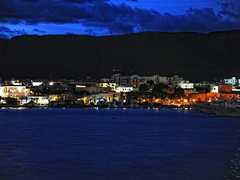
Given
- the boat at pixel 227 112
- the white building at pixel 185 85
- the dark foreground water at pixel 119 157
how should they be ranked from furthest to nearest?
the white building at pixel 185 85 < the boat at pixel 227 112 < the dark foreground water at pixel 119 157

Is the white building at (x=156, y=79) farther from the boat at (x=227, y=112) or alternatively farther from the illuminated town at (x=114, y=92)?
the boat at (x=227, y=112)

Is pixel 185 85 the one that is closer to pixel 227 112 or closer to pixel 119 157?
pixel 227 112

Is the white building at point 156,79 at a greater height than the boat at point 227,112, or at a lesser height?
greater

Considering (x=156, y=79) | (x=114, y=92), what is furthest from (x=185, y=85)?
(x=114, y=92)

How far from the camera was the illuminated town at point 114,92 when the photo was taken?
140 m

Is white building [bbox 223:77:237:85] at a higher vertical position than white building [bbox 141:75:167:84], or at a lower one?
lower

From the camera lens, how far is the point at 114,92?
15988 centimetres

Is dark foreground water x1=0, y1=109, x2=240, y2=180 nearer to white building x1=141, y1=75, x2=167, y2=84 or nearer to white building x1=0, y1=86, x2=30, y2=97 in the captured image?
white building x1=0, y1=86, x2=30, y2=97

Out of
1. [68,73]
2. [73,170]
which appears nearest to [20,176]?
[73,170]

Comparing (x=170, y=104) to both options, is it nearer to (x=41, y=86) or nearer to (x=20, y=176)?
(x=41, y=86)

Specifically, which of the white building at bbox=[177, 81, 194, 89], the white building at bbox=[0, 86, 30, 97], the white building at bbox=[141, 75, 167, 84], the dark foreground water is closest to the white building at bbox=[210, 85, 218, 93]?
the white building at bbox=[177, 81, 194, 89]

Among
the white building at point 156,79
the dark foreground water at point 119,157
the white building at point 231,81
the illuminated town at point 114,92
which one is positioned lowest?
the dark foreground water at point 119,157

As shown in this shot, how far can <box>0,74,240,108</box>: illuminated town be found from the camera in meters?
140

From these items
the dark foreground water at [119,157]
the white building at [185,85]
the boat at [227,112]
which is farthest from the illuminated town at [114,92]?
the dark foreground water at [119,157]
